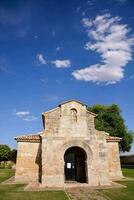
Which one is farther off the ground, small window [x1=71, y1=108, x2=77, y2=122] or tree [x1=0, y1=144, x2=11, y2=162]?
small window [x1=71, y1=108, x2=77, y2=122]

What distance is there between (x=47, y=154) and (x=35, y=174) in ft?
15.5

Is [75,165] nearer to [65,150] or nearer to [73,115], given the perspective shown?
[65,150]

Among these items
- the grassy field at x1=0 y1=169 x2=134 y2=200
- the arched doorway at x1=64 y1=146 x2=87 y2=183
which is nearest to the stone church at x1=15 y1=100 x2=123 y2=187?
the arched doorway at x1=64 y1=146 x2=87 y2=183

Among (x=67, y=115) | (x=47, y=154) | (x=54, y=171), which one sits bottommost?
(x=54, y=171)

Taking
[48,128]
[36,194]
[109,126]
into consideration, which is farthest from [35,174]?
[109,126]

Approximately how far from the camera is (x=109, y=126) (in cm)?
4600

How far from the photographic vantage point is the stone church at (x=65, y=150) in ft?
64.1

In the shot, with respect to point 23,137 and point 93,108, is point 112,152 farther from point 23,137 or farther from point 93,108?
point 93,108

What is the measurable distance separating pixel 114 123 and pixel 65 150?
28.0 meters

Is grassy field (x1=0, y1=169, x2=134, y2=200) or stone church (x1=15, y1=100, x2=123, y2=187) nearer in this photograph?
grassy field (x1=0, y1=169, x2=134, y2=200)

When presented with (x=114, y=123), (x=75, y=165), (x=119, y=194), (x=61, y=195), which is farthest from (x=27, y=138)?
(x=114, y=123)

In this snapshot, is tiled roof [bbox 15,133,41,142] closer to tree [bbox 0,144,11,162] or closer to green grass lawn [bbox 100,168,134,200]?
green grass lawn [bbox 100,168,134,200]

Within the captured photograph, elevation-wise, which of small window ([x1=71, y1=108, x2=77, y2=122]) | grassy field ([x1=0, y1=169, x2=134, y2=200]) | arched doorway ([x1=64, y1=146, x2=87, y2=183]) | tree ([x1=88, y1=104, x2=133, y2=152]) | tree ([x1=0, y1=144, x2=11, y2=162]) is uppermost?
tree ([x1=88, y1=104, x2=133, y2=152])

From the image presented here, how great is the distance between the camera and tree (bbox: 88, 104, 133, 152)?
45.6 metres
